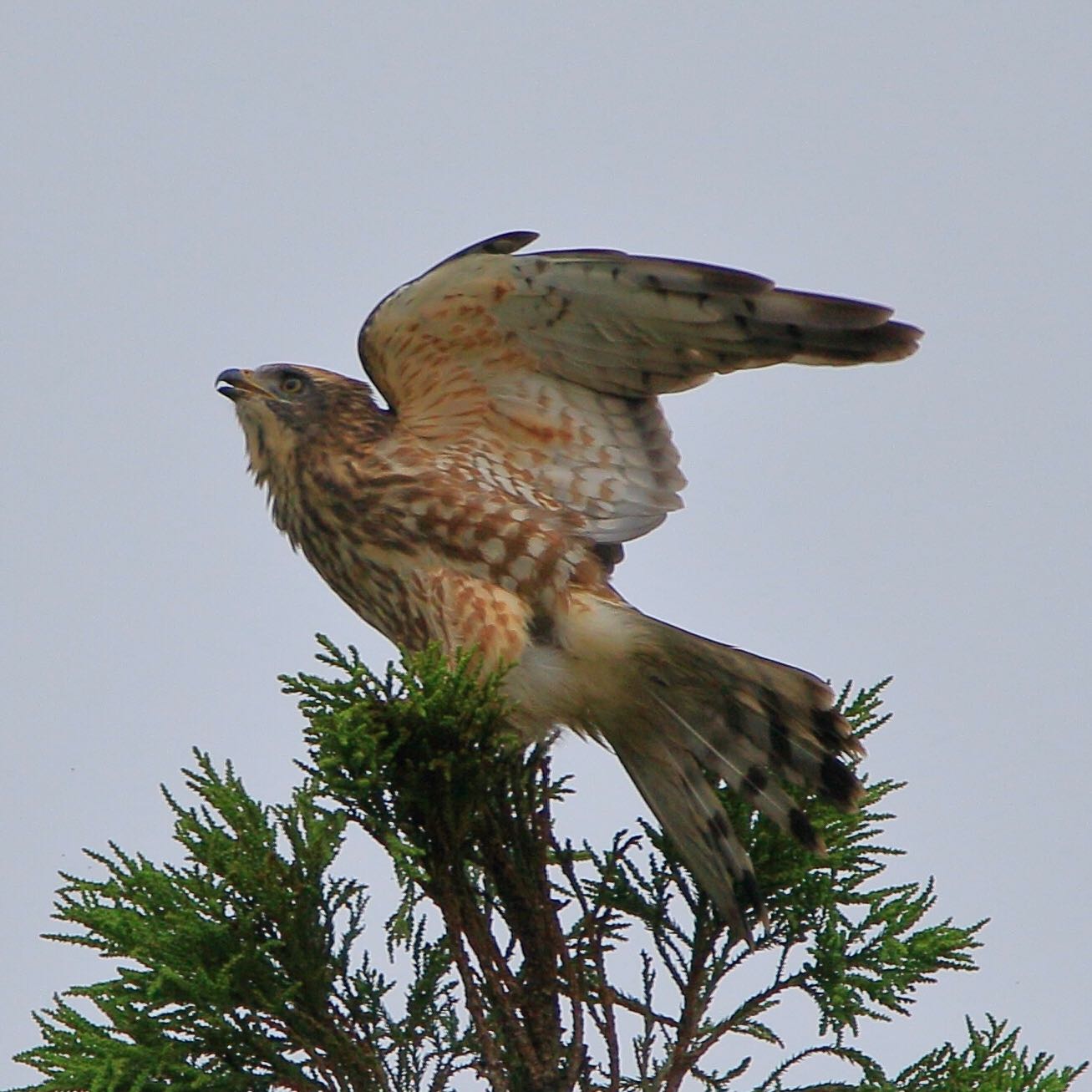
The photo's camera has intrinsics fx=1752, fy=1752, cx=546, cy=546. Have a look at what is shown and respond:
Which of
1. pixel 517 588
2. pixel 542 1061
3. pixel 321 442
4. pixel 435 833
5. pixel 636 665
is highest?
pixel 321 442

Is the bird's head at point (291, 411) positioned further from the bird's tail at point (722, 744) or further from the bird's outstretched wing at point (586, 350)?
the bird's tail at point (722, 744)

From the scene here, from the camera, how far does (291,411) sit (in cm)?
495

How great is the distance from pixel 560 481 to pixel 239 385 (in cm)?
96

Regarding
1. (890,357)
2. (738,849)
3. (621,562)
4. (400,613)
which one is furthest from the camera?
(621,562)

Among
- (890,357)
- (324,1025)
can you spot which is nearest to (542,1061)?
(324,1025)

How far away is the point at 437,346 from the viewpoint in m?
4.79

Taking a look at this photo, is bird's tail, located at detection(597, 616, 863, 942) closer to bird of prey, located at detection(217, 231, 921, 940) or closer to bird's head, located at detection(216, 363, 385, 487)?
bird of prey, located at detection(217, 231, 921, 940)

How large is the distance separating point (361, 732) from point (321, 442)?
5.43 feet

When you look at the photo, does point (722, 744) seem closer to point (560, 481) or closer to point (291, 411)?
point (560, 481)

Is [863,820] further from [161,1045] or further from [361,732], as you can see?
[161,1045]

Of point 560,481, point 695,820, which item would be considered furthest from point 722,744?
point 560,481

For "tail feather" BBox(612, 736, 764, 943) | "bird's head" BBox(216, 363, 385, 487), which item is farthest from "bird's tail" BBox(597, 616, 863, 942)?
"bird's head" BBox(216, 363, 385, 487)

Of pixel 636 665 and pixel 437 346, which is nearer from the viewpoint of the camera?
pixel 636 665

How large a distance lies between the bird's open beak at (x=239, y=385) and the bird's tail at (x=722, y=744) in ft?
4.51
